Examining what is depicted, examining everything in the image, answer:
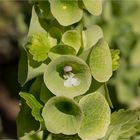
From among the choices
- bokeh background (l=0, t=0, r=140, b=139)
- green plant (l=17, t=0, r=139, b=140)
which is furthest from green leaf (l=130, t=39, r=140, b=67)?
green plant (l=17, t=0, r=139, b=140)

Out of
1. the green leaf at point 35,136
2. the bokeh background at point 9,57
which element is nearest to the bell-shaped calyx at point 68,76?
the green leaf at point 35,136

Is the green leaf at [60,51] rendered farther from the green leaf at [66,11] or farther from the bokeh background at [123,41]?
the bokeh background at [123,41]

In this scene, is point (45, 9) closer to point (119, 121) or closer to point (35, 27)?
point (35, 27)

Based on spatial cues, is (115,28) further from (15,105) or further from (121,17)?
(15,105)

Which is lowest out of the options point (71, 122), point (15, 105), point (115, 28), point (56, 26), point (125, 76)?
point (15, 105)

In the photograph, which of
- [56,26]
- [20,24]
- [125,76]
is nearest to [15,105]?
[20,24]

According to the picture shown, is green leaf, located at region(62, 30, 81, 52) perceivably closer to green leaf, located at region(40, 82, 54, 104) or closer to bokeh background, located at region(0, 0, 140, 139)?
green leaf, located at region(40, 82, 54, 104)
